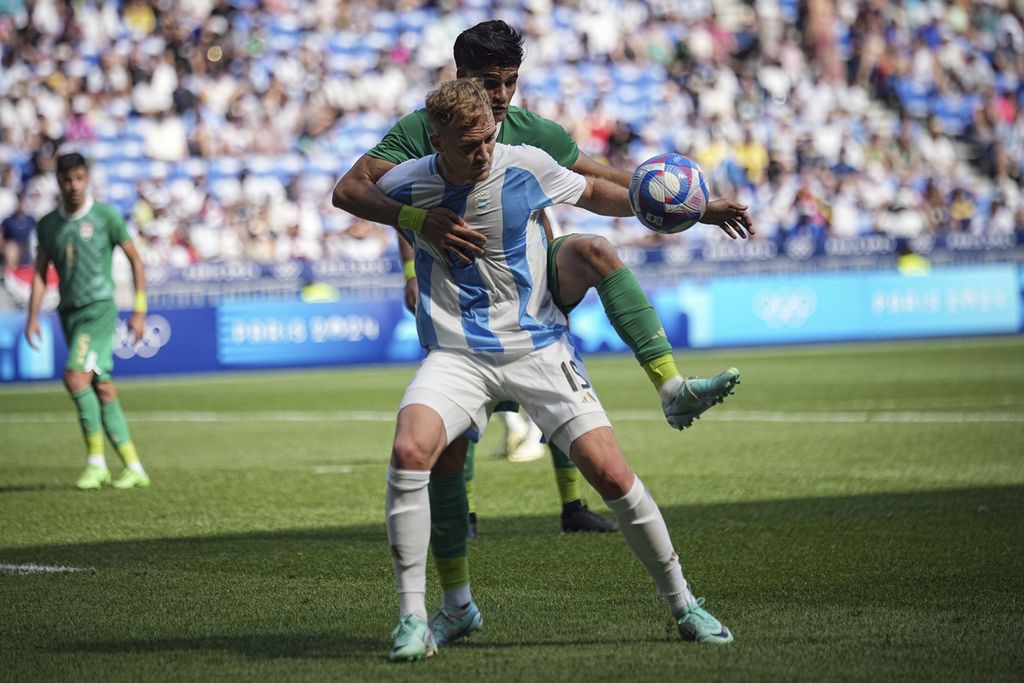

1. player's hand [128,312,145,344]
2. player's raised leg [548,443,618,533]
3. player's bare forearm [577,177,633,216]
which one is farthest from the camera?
player's hand [128,312,145,344]

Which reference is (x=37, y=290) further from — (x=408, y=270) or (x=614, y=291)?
(x=614, y=291)

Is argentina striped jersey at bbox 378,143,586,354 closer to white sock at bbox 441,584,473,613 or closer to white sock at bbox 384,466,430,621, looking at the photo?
white sock at bbox 384,466,430,621

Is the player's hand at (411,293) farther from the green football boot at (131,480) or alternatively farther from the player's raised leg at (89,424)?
the player's raised leg at (89,424)

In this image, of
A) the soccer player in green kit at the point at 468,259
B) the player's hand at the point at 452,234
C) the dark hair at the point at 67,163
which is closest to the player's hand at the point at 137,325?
the dark hair at the point at 67,163

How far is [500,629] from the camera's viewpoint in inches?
204

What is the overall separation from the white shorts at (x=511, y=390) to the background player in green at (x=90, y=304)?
18.6 feet

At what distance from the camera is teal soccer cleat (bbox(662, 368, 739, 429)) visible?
4633mm

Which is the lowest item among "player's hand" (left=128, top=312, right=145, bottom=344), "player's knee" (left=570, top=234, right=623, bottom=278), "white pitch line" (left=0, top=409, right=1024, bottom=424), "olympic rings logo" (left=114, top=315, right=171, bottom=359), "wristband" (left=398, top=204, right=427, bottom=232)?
"olympic rings logo" (left=114, top=315, right=171, bottom=359)

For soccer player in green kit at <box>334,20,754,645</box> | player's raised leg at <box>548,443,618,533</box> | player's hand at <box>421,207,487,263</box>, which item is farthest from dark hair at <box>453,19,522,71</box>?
player's raised leg at <box>548,443,618,533</box>

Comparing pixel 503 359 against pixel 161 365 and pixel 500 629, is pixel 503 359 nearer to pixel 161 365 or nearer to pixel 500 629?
pixel 500 629

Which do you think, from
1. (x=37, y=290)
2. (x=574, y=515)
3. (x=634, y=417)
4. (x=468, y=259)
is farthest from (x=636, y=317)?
(x=634, y=417)

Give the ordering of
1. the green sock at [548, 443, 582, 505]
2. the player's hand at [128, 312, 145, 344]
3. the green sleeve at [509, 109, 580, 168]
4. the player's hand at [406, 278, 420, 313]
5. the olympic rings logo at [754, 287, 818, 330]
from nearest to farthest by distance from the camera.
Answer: the green sleeve at [509, 109, 580, 168], the green sock at [548, 443, 582, 505], the player's hand at [406, 278, 420, 313], the player's hand at [128, 312, 145, 344], the olympic rings logo at [754, 287, 818, 330]

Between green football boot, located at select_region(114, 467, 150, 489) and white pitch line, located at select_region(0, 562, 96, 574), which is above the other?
white pitch line, located at select_region(0, 562, 96, 574)

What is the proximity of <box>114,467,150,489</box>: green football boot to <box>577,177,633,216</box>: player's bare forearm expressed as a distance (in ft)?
18.4
